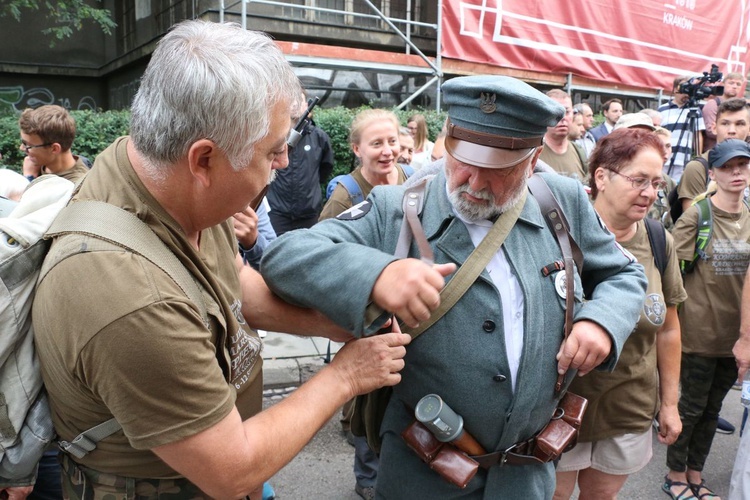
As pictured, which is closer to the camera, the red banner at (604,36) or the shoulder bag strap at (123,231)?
the shoulder bag strap at (123,231)

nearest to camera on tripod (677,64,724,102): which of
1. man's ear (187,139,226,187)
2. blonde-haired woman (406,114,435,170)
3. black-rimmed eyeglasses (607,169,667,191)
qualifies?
blonde-haired woman (406,114,435,170)

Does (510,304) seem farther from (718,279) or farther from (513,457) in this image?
(718,279)

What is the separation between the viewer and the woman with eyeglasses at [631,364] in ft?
8.21

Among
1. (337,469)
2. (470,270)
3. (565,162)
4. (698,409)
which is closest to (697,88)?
(565,162)

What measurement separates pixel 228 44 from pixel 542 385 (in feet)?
4.06

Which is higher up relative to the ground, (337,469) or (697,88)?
(697,88)

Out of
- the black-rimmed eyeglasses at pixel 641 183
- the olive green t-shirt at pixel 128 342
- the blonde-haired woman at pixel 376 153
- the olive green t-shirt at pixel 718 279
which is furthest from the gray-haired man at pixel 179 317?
the olive green t-shirt at pixel 718 279

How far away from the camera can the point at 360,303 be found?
1345 millimetres

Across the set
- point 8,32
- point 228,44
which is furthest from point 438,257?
point 8,32

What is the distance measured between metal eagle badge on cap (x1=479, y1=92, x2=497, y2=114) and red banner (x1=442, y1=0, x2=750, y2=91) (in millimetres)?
9472

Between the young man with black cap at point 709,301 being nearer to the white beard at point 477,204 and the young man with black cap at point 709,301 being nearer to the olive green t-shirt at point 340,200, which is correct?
the olive green t-shirt at point 340,200

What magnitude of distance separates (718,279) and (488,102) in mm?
2642

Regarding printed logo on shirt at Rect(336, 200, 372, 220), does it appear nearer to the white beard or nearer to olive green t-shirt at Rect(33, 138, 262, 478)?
the white beard

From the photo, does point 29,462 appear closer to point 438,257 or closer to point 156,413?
point 156,413
